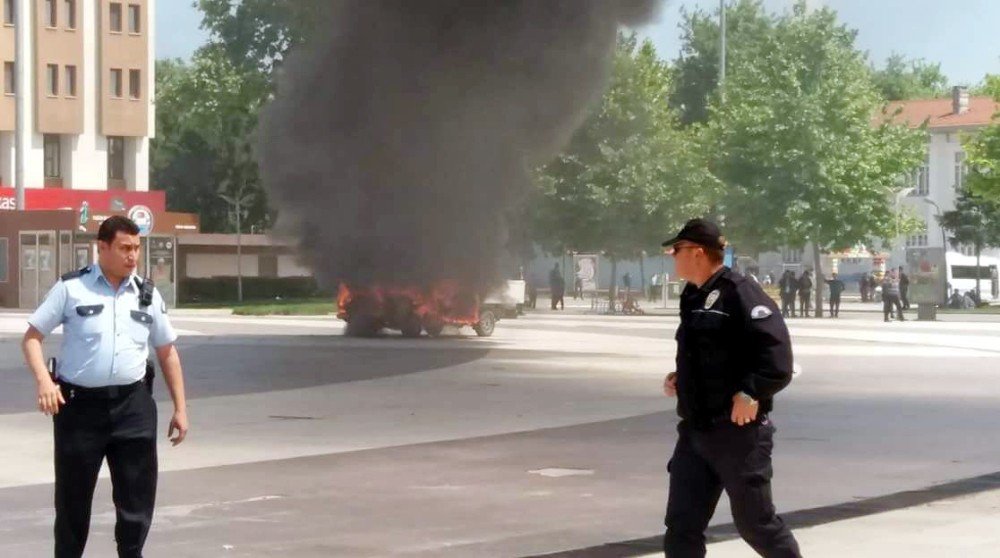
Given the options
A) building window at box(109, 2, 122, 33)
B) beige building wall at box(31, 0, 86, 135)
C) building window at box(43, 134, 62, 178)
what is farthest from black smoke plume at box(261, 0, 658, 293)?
building window at box(109, 2, 122, 33)

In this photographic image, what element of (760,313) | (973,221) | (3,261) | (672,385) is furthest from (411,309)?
(973,221)

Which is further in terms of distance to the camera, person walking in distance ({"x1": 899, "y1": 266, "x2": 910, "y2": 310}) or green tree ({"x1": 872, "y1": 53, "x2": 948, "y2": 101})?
green tree ({"x1": 872, "y1": 53, "x2": 948, "y2": 101})

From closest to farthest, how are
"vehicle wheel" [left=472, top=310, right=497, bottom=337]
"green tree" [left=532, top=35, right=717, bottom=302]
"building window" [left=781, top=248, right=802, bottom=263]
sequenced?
1. "vehicle wheel" [left=472, top=310, right=497, bottom=337]
2. "green tree" [left=532, top=35, right=717, bottom=302]
3. "building window" [left=781, top=248, right=802, bottom=263]

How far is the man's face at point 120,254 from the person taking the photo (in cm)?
749

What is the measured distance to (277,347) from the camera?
31.1 metres

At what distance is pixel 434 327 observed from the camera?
115 ft

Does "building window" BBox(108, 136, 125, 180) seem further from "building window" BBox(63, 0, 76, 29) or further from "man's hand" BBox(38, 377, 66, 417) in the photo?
"man's hand" BBox(38, 377, 66, 417)

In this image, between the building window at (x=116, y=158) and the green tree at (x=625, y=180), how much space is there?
74.5ft

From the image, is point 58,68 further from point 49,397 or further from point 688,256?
point 688,256

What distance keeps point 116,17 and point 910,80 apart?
69.8 m

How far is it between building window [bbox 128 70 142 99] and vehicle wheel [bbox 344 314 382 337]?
42.4 m

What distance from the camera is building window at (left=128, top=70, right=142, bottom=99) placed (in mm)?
74625

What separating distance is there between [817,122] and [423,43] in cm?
2545

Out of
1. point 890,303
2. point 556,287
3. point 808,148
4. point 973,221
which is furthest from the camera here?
point 973,221
